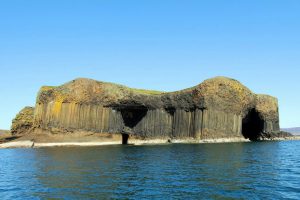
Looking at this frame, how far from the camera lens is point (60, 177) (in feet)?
108

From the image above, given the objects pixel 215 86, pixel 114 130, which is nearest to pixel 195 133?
pixel 215 86

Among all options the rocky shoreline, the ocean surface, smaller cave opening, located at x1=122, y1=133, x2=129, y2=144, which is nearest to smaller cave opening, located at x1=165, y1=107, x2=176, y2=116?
the rocky shoreline

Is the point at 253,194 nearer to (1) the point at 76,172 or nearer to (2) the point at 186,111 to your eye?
(1) the point at 76,172

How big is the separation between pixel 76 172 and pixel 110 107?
66.3 meters

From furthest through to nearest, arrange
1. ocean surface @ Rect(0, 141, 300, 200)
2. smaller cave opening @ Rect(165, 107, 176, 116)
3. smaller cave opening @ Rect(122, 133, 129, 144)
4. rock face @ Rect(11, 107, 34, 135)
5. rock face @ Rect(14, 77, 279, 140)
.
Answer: smaller cave opening @ Rect(122, 133, 129, 144)
smaller cave opening @ Rect(165, 107, 176, 116)
rock face @ Rect(11, 107, 34, 135)
rock face @ Rect(14, 77, 279, 140)
ocean surface @ Rect(0, 141, 300, 200)

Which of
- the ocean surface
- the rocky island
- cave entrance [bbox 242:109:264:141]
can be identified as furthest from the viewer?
cave entrance [bbox 242:109:264:141]

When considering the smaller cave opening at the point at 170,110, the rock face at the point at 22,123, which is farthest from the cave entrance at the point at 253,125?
the rock face at the point at 22,123

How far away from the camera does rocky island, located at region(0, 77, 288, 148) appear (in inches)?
3794

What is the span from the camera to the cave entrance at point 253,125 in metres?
115

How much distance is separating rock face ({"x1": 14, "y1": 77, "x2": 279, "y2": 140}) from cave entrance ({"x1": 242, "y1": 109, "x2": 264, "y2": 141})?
343 inches

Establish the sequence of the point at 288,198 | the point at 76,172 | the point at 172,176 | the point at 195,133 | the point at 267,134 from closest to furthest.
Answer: the point at 288,198
the point at 172,176
the point at 76,172
the point at 195,133
the point at 267,134

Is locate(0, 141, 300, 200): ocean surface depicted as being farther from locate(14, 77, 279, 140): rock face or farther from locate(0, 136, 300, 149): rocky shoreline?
locate(14, 77, 279, 140): rock face

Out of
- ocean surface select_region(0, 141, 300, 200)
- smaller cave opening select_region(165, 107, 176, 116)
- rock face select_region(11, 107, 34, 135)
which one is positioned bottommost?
ocean surface select_region(0, 141, 300, 200)

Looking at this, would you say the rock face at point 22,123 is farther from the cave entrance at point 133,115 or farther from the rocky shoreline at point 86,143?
the cave entrance at point 133,115
